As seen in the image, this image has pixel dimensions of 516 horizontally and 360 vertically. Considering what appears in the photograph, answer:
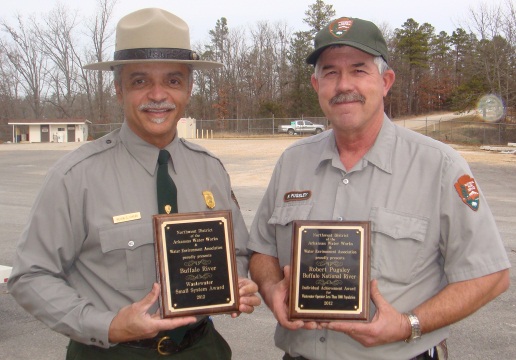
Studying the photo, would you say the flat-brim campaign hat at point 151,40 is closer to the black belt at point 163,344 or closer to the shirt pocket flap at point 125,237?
the shirt pocket flap at point 125,237

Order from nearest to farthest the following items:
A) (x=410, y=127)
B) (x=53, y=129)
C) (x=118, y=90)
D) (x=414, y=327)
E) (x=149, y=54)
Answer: (x=414, y=327) → (x=149, y=54) → (x=118, y=90) → (x=410, y=127) → (x=53, y=129)

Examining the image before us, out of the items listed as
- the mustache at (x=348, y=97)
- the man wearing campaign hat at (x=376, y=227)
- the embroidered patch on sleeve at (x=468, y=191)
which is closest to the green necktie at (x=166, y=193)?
the man wearing campaign hat at (x=376, y=227)

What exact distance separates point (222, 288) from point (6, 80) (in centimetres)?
7565

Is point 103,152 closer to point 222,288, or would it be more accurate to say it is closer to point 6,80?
point 222,288

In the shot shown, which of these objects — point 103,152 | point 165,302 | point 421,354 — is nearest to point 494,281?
point 421,354

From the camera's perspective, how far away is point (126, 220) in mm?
2668

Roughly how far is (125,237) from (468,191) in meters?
1.65

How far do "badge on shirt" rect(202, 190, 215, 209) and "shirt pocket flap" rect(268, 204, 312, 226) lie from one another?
0.33 metres

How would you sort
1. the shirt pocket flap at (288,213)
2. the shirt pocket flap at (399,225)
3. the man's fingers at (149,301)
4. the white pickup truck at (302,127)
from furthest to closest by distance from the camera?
the white pickup truck at (302,127) → the shirt pocket flap at (288,213) → the shirt pocket flap at (399,225) → the man's fingers at (149,301)

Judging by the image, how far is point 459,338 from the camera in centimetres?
490

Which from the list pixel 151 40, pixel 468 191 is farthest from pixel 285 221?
pixel 151 40

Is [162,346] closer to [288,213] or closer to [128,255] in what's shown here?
[128,255]

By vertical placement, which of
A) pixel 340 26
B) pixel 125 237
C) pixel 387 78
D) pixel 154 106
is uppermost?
pixel 340 26

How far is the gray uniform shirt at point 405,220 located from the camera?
253 cm
